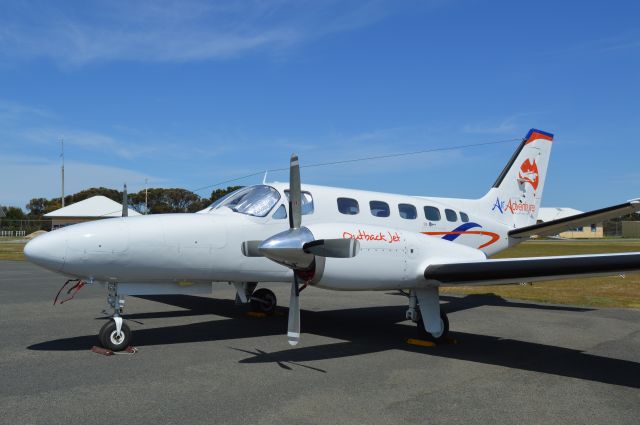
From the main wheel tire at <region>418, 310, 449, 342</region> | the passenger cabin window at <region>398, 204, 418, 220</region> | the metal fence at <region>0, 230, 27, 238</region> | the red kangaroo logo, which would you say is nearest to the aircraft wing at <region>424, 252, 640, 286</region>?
the main wheel tire at <region>418, 310, 449, 342</region>

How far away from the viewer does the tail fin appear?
531 inches

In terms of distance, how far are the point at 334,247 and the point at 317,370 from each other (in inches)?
64.0

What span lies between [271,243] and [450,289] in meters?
12.7

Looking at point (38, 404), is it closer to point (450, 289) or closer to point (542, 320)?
point (542, 320)

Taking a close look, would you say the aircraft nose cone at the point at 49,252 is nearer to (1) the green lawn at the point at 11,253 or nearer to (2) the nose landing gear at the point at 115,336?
(2) the nose landing gear at the point at 115,336

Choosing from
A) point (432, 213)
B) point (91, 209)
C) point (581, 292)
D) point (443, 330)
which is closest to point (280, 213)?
point (443, 330)

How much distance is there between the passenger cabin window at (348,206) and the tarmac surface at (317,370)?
2.24 metres

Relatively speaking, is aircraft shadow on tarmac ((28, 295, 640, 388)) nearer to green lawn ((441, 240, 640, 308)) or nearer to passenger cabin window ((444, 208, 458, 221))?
passenger cabin window ((444, 208, 458, 221))

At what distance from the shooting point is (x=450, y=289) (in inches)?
719

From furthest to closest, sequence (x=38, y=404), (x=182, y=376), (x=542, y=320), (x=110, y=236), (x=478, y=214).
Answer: (x=478, y=214) → (x=542, y=320) → (x=110, y=236) → (x=182, y=376) → (x=38, y=404)

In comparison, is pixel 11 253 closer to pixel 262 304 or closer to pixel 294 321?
pixel 262 304

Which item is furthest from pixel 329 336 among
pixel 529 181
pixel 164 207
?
pixel 164 207

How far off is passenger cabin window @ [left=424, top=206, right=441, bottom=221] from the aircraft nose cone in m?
6.89

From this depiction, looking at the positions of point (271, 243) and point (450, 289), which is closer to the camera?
point (271, 243)
